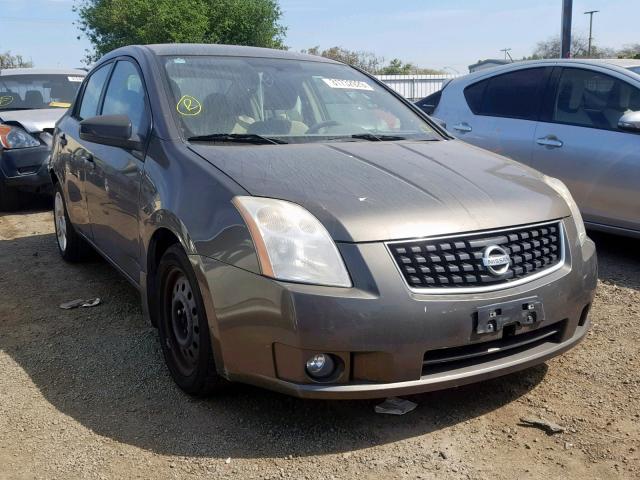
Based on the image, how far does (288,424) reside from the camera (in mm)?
2869

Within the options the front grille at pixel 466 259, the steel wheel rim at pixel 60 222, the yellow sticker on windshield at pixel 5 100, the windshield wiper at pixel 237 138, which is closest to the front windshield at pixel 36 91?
the yellow sticker on windshield at pixel 5 100

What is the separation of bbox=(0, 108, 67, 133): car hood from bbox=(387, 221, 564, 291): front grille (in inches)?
251

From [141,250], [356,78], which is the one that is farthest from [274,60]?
[141,250]

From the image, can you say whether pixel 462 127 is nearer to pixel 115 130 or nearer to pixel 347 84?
pixel 347 84

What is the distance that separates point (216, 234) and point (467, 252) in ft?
3.26

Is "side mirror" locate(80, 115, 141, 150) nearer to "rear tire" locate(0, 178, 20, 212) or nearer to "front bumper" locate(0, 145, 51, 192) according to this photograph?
"front bumper" locate(0, 145, 51, 192)

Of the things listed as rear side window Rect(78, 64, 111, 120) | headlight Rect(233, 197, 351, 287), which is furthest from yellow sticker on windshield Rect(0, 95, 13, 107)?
headlight Rect(233, 197, 351, 287)

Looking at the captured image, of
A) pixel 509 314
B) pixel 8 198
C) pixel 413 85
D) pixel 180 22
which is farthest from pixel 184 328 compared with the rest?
pixel 180 22

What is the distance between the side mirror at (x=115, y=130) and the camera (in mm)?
3502

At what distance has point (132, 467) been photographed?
2.58 meters

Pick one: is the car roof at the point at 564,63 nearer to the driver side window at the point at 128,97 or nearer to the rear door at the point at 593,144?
the rear door at the point at 593,144

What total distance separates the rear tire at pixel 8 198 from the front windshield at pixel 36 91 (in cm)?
143

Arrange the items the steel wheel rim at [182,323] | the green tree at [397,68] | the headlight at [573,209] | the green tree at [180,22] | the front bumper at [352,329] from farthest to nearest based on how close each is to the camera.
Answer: the green tree at [397,68] → the green tree at [180,22] → the headlight at [573,209] → the steel wheel rim at [182,323] → the front bumper at [352,329]

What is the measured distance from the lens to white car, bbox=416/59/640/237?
501cm
